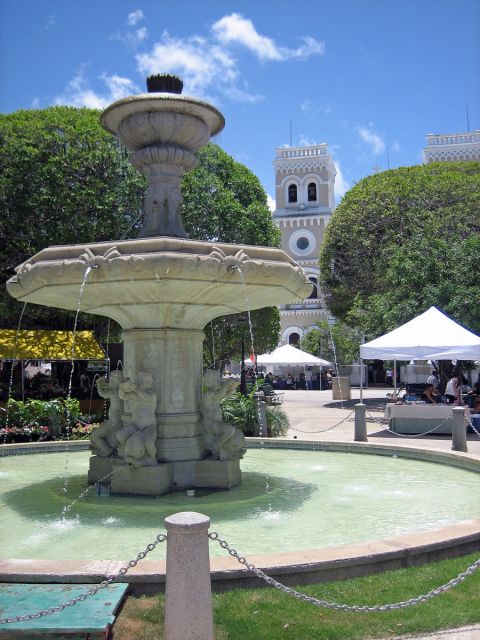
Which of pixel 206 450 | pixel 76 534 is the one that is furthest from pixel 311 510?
pixel 76 534

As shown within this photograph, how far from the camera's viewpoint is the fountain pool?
5551 mm

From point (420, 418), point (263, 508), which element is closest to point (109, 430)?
point (263, 508)

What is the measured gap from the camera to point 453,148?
2169 inches

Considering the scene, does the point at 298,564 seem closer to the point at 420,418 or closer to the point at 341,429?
the point at 420,418

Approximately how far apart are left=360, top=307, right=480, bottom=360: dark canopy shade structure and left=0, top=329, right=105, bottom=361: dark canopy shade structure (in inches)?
347

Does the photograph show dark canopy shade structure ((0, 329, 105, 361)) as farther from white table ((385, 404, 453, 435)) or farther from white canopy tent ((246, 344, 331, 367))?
white canopy tent ((246, 344, 331, 367))

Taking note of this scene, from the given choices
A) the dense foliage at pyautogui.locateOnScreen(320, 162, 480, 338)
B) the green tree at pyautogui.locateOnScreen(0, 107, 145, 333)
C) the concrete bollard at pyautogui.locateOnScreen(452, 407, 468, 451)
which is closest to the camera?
the concrete bollard at pyautogui.locateOnScreen(452, 407, 468, 451)

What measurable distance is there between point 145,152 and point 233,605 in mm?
5775

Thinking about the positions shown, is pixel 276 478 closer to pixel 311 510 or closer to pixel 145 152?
pixel 311 510

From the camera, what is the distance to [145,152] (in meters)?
8.33

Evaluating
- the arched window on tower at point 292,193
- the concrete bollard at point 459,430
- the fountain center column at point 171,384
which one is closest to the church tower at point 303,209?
the arched window on tower at point 292,193

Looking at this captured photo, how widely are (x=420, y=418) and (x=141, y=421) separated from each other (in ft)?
34.0

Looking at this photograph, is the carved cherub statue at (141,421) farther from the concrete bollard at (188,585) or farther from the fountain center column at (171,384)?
the concrete bollard at (188,585)

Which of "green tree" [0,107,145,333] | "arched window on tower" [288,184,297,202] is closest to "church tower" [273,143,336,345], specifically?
"arched window on tower" [288,184,297,202]
